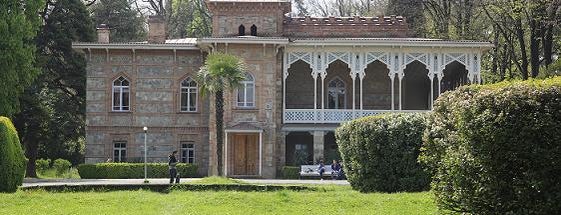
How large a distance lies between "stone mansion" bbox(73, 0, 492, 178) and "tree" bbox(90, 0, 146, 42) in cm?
1012

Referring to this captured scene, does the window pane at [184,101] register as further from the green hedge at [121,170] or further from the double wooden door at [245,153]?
the green hedge at [121,170]

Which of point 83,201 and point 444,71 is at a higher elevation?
point 444,71

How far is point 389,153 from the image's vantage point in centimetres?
2036

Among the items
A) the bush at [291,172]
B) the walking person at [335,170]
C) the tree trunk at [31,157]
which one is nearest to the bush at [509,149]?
the walking person at [335,170]

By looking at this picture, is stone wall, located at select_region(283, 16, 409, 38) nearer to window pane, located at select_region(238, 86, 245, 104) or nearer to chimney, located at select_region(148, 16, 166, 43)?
window pane, located at select_region(238, 86, 245, 104)

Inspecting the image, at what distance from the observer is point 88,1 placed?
50.8 meters

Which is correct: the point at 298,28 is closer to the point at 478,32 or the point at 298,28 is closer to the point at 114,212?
the point at 478,32

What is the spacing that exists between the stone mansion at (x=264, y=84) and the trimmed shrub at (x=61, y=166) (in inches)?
231

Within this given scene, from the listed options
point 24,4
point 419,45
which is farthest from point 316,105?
point 24,4

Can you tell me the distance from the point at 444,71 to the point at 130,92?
15.1 m

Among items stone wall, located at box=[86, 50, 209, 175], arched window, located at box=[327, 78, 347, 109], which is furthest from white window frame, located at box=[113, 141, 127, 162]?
arched window, located at box=[327, 78, 347, 109]

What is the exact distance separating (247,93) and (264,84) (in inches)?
35.6

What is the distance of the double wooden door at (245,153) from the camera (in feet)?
126

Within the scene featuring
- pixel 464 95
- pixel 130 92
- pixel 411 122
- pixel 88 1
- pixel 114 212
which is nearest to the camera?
pixel 464 95
